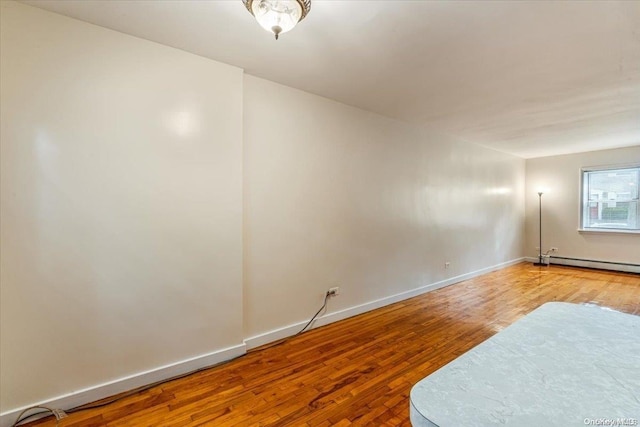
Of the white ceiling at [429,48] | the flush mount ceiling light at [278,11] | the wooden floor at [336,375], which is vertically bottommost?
the wooden floor at [336,375]

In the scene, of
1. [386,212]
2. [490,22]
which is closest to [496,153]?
[386,212]

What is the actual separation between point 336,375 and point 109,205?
2033 millimetres

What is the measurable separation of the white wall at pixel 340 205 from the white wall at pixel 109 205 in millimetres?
276

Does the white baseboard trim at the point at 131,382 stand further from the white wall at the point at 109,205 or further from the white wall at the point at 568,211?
the white wall at the point at 568,211

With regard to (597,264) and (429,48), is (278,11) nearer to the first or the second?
(429,48)

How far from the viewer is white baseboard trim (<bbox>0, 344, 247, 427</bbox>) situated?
175cm

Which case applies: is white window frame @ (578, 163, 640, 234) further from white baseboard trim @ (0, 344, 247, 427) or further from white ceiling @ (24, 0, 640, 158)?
white baseboard trim @ (0, 344, 247, 427)

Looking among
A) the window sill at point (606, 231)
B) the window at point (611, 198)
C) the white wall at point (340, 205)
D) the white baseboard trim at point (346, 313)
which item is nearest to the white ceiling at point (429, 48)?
the white wall at point (340, 205)

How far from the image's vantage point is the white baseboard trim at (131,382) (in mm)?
1755

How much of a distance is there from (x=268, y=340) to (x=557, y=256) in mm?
6698

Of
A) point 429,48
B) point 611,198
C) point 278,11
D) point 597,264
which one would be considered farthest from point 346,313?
point 611,198

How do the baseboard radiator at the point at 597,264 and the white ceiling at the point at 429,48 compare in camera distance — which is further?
the baseboard radiator at the point at 597,264

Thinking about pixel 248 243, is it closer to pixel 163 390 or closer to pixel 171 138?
pixel 171 138

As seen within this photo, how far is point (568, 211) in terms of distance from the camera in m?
6.08
